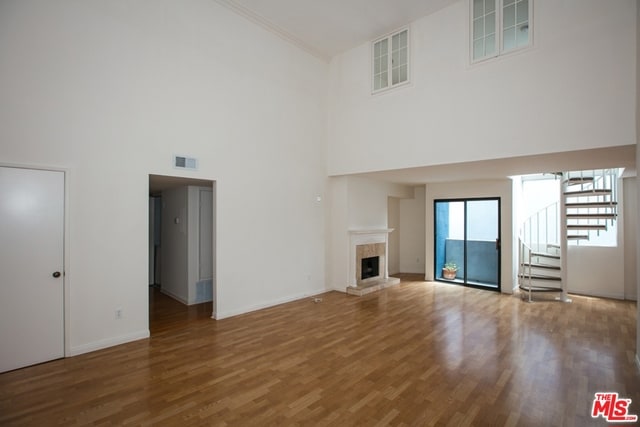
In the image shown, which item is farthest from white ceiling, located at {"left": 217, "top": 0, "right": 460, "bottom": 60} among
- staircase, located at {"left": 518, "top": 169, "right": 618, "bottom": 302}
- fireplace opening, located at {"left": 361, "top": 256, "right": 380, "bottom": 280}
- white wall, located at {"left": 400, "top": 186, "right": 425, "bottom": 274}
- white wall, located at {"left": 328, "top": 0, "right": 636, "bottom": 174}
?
fireplace opening, located at {"left": 361, "top": 256, "right": 380, "bottom": 280}

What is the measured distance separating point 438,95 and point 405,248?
5357mm

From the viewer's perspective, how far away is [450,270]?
8.05m

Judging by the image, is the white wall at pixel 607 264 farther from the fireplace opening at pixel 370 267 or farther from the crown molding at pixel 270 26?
the crown molding at pixel 270 26

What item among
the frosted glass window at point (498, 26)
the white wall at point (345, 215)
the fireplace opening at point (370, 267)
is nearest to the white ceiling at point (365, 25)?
the frosted glass window at point (498, 26)

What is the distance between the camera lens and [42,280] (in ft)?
11.9

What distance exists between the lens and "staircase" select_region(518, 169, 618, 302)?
6227 mm

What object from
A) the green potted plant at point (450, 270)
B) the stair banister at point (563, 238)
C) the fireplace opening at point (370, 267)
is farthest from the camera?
the green potted plant at point (450, 270)

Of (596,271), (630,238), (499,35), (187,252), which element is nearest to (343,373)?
(187,252)

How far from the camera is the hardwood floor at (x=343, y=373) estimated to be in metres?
2.64

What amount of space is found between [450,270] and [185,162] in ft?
22.2

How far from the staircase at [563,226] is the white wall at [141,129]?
5.22 metres

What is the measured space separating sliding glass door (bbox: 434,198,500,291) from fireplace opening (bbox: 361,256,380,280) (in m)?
1.59

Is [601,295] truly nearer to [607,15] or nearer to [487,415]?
[607,15]

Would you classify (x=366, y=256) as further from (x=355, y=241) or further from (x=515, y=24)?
(x=515, y=24)
